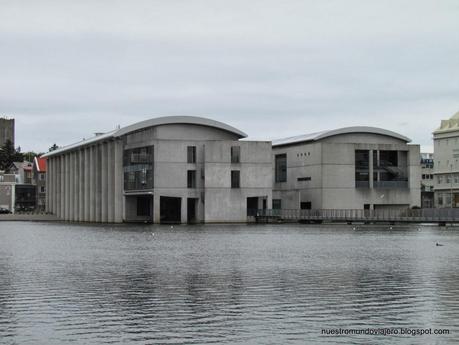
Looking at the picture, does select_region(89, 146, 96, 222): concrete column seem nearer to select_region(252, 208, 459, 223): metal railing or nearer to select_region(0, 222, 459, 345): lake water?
select_region(252, 208, 459, 223): metal railing

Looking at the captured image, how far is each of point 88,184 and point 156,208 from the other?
27813 mm

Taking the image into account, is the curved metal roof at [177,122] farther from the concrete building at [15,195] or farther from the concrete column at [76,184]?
the concrete building at [15,195]

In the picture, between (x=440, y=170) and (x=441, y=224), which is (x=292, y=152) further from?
(x=440, y=170)

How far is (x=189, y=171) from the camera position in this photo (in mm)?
122062

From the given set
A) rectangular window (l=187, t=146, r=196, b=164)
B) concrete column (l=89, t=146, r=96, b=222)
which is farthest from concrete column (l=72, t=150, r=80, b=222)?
rectangular window (l=187, t=146, r=196, b=164)

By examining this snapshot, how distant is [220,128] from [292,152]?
16.6m

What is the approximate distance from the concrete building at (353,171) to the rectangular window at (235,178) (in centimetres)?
1305

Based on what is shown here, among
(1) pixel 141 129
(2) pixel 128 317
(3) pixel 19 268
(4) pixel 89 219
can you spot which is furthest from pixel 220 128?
(2) pixel 128 317

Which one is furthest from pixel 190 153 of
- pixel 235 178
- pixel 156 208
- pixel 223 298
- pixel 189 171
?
pixel 223 298

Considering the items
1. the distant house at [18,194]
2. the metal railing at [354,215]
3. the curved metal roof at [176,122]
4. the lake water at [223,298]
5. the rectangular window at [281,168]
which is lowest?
the lake water at [223,298]

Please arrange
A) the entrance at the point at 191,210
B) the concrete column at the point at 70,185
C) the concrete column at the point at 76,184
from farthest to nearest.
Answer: the concrete column at the point at 70,185 → the concrete column at the point at 76,184 → the entrance at the point at 191,210

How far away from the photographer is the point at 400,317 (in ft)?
79.4

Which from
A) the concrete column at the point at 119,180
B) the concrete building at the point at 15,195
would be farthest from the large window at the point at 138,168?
the concrete building at the point at 15,195

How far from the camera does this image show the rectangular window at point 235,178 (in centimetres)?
12184
